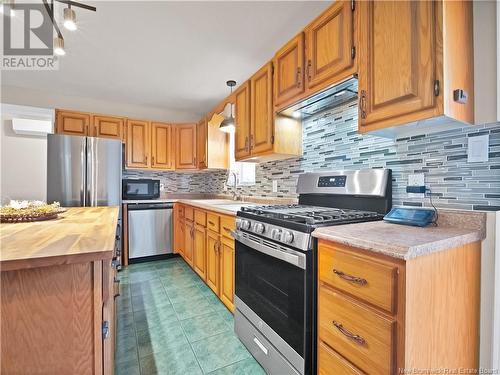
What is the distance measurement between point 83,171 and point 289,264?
9.24ft

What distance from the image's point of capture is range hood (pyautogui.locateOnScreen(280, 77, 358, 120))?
1468 millimetres

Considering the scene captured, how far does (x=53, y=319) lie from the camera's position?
722 millimetres

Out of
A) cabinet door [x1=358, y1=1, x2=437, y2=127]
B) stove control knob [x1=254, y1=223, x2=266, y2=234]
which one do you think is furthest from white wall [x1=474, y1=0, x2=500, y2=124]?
stove control knob [x1=254, y1=223, x2=266, y2=234]

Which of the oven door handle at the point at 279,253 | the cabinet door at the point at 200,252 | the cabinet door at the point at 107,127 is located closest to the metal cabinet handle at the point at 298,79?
the oven door handle at the point at 279,253

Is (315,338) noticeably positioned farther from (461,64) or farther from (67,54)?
(67,54)

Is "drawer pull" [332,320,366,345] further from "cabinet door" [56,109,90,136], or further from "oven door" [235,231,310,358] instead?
"cabinet door" [56,109,90,136]

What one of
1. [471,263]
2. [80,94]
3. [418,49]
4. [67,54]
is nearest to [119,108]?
[80,94]

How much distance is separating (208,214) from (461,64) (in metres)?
2.09

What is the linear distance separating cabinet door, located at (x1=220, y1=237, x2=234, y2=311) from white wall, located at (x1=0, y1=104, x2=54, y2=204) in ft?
8.54

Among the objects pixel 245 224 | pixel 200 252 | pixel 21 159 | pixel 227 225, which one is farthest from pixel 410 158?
pixel 21 159

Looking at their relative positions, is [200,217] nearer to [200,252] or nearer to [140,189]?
[200,252]

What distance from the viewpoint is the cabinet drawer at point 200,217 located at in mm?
2509

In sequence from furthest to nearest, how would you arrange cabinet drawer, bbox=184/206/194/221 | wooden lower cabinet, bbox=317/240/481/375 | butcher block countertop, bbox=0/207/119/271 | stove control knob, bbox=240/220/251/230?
cabinet drawer, bbox=184/206/194/221 → stove control knob, bbox=240/220/251/230 → wooden lower cabinet, bbox=317/240/481/375 → butcher block countertop, bbox=0/207/119/271

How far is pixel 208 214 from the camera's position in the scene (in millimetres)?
2398
